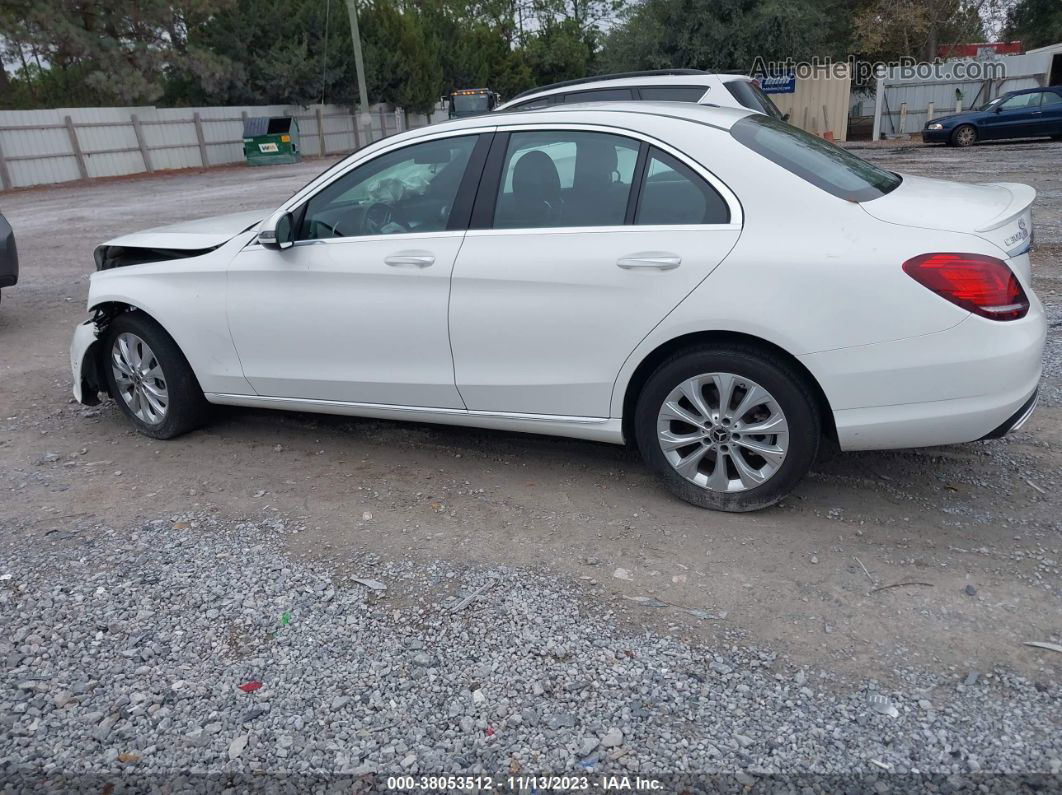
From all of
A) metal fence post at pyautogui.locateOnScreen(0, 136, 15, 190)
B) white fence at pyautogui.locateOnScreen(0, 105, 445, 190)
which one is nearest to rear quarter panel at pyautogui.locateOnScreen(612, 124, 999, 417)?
metal fence post at pyautogui.locateOnScreen(0, 136, 15, 190)

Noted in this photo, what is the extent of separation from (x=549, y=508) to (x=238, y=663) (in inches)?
60.4

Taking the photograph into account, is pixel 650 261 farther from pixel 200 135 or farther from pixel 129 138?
pixel 200 135

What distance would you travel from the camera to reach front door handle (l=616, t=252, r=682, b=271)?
350cm

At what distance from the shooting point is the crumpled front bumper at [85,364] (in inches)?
196

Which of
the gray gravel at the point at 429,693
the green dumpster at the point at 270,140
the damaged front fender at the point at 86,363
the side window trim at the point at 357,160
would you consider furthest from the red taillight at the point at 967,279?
the green dumpster at the point at 270,140

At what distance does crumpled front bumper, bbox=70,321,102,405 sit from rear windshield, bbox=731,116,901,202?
3.76 m

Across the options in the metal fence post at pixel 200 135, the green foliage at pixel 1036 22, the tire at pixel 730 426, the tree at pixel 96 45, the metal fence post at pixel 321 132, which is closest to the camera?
the tire at pixel 730 426

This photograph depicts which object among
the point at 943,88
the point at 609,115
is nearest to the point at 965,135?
the point at 943,88

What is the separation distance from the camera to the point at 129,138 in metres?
28.4

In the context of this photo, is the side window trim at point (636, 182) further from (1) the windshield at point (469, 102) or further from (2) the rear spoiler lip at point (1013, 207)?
(1) the windshield at point (469, 102)

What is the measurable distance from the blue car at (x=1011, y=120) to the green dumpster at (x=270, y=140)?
21.6m

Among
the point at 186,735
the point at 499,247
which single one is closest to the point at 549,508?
the point at 499,247

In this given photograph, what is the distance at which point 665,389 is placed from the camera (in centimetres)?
364

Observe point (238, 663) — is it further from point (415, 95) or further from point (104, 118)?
point (415, 95)
